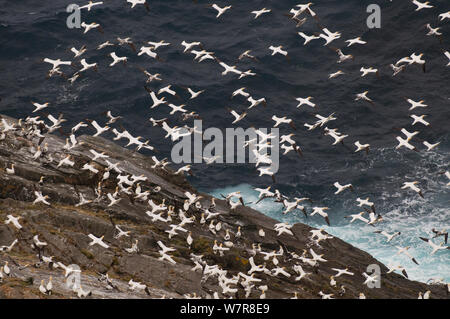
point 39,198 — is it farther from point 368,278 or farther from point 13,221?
point 368,278

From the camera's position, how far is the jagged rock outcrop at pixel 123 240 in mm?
36938

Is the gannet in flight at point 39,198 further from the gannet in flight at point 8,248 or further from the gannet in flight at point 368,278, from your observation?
the gannet in flight at point 368,278

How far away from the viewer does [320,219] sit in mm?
64500

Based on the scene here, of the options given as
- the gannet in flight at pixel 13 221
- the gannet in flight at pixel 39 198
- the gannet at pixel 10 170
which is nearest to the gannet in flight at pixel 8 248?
the gannet in flight at pixel 13 221

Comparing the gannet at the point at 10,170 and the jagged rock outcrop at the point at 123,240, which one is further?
the gannet at the point at 10,170

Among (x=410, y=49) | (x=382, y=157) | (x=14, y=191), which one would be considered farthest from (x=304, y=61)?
(x=14, y=191)

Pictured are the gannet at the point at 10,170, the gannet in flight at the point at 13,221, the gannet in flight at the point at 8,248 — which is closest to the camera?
the gannet in flight at the point at 8,248

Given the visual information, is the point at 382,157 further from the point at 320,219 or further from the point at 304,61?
the point at 304,61

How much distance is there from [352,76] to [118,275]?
46.3 meters

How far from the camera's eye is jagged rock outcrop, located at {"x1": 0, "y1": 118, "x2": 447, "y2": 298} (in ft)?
121

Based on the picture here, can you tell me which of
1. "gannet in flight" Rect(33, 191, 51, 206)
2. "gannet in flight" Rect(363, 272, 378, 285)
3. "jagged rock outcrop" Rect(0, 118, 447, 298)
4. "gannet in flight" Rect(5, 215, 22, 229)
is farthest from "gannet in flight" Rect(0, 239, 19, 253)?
"gannet in flight" Rect(363, 272, 378, 285)

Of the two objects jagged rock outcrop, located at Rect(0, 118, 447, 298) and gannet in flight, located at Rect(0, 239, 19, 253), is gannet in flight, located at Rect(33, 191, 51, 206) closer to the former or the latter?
jagged rock outcrop, located at Rect(0, 118, 447, 298)

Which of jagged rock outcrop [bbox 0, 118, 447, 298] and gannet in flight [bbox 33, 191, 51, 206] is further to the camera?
gannet in flight [bbox 33, 191, 51, 206]

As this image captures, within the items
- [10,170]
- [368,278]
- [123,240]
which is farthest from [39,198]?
[368,278]
